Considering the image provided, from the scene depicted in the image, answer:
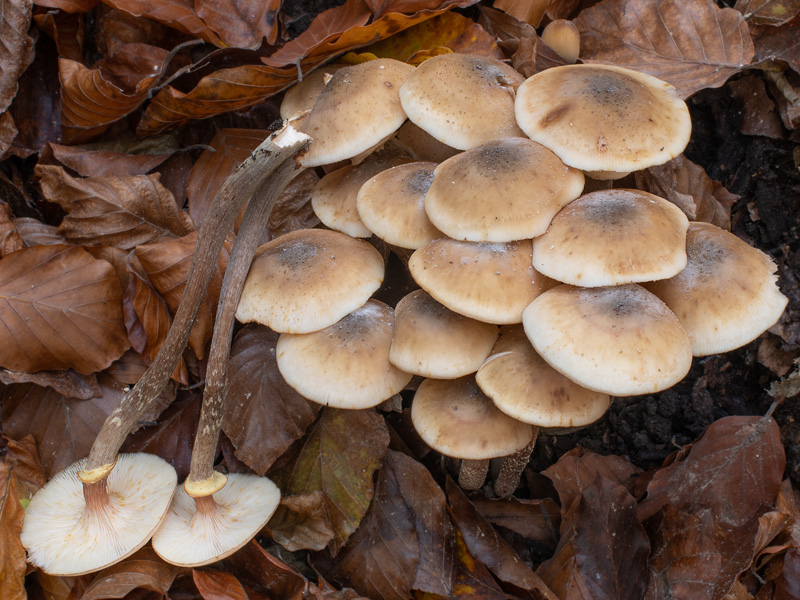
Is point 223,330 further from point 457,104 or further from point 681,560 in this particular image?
point 681,560

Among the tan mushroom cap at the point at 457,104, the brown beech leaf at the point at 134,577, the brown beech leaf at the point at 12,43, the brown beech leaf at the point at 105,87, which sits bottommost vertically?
the brown beech leaf at the point at 134,577

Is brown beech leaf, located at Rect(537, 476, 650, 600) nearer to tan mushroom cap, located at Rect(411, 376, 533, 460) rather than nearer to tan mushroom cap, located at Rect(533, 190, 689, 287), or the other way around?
tan mushroom cap, located at Rect(411, 376, 533, 460)

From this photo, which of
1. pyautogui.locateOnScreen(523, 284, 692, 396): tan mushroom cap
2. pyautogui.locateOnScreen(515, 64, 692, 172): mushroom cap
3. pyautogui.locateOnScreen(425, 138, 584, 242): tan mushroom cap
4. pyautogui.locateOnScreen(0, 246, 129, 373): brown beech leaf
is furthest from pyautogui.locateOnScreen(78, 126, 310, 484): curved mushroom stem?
pyautogui.locateOnScreen(523, 284, 692, 396): tan mushroom cap

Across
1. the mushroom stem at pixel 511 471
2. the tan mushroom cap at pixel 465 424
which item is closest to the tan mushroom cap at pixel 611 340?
the tan mushroom cap at pixel 465 424

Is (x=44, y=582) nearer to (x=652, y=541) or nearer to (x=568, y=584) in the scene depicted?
(x=568, y=584)

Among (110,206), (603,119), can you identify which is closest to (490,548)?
(603,119)

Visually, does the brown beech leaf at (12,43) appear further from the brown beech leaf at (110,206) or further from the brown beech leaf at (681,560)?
the brown beech leaf at (681,560)
